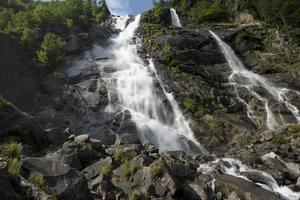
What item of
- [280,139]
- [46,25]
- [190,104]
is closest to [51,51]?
[46,25]

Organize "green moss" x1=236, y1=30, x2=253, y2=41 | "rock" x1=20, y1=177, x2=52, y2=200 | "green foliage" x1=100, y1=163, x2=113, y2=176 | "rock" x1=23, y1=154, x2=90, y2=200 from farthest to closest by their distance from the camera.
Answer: "green moss" x1=236, y1=30, x2=253, y2=41, "green foliage" x1=100, y1=163, x2=113, y2=176, "rock" x1=23, y1=154, x2=90, y2=200, "rock" x1=20, y1=177, x2=52, y2=200

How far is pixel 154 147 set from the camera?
81.1ft

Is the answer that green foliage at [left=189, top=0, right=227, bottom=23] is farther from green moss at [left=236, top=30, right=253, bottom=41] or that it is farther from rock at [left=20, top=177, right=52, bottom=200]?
rock at [left=20, top=177, right=52, bottom=200]

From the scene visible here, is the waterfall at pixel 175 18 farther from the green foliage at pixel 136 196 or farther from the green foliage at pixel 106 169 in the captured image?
the green foliage at pixel 136 196

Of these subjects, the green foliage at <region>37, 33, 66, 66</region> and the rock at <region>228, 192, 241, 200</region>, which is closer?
the rock at <region>228, 192, 241, 200</region>

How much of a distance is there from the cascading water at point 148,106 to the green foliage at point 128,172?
13.9m

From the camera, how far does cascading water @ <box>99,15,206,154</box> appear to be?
3347 cm

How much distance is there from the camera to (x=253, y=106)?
4059cm

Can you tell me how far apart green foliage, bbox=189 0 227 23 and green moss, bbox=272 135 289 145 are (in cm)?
4125

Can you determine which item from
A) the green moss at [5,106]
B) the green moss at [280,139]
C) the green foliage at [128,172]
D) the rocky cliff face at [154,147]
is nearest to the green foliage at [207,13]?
the rocky cliff face at [154,147]

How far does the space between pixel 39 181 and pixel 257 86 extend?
3518cm

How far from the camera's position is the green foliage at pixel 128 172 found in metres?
18.3

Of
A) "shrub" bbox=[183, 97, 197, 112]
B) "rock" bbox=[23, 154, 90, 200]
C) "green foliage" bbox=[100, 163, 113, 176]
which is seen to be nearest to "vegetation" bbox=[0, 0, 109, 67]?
"shrub" bbox=[183, 97, 197, 112]

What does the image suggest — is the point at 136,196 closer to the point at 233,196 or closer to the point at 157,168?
the point at 157,168
